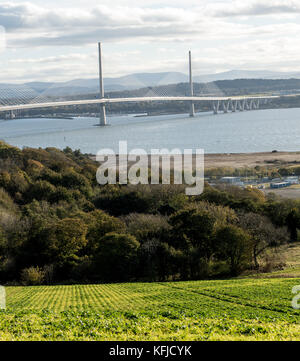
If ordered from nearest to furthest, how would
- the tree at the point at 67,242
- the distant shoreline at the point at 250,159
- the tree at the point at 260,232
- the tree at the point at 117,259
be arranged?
the tree at the point at 117,259 < the tree at the point at 67,242 < the tree at the point at 260,232 < the distant shoreline at the point at 250,159

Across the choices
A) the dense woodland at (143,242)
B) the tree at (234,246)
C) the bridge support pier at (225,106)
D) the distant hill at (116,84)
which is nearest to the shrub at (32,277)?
the dense woodland at (143,242)

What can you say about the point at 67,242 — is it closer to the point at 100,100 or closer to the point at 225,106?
the point at 100,100

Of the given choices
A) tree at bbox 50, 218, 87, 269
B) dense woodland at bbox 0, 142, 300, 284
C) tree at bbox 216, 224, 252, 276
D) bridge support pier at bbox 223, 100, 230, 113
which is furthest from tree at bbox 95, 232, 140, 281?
bridge support pier at bbox 223, 100, 230, 113

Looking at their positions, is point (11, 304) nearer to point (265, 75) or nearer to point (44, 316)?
point (44, 316)

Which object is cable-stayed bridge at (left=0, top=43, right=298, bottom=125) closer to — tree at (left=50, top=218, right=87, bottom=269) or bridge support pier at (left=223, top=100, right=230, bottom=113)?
bridge support pier at (left=223, top=100, right=230, bottom=113)

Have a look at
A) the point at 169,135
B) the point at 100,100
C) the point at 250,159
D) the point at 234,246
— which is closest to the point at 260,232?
the point at 234,246

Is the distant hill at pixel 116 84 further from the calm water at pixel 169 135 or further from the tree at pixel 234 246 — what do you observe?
the tree at pixel 234 246
